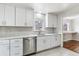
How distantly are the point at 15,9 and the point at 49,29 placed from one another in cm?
240

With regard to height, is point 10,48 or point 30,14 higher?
point 30,14

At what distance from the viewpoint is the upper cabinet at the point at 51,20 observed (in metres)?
5.01

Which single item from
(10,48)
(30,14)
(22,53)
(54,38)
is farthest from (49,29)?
(10,48)

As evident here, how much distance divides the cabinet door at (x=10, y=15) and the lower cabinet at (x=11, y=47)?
0.63 metres

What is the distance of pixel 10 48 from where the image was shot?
2.97m

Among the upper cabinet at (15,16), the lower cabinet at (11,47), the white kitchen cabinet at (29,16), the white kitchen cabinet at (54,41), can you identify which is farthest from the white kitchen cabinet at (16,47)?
the white kitchen cabinet at (54,41)

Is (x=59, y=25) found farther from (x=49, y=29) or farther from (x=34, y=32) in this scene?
(x=34, y=32)

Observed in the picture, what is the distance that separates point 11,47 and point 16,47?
167 mm

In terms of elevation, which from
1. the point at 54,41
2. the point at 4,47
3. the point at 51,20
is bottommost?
the point at 54,41

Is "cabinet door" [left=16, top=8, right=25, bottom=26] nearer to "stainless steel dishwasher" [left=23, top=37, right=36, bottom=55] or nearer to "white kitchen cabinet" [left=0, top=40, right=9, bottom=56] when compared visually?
"stainless steel dishwasher" [left=23, top=37, right=36, bottom=55]

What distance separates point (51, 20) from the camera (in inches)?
204

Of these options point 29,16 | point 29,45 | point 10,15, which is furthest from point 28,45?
point 10,15

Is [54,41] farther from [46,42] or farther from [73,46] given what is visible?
[73,46]

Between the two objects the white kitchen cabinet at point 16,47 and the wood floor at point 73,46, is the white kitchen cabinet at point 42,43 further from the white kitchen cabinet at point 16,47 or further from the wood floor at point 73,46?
the wood floor at point 73,46
